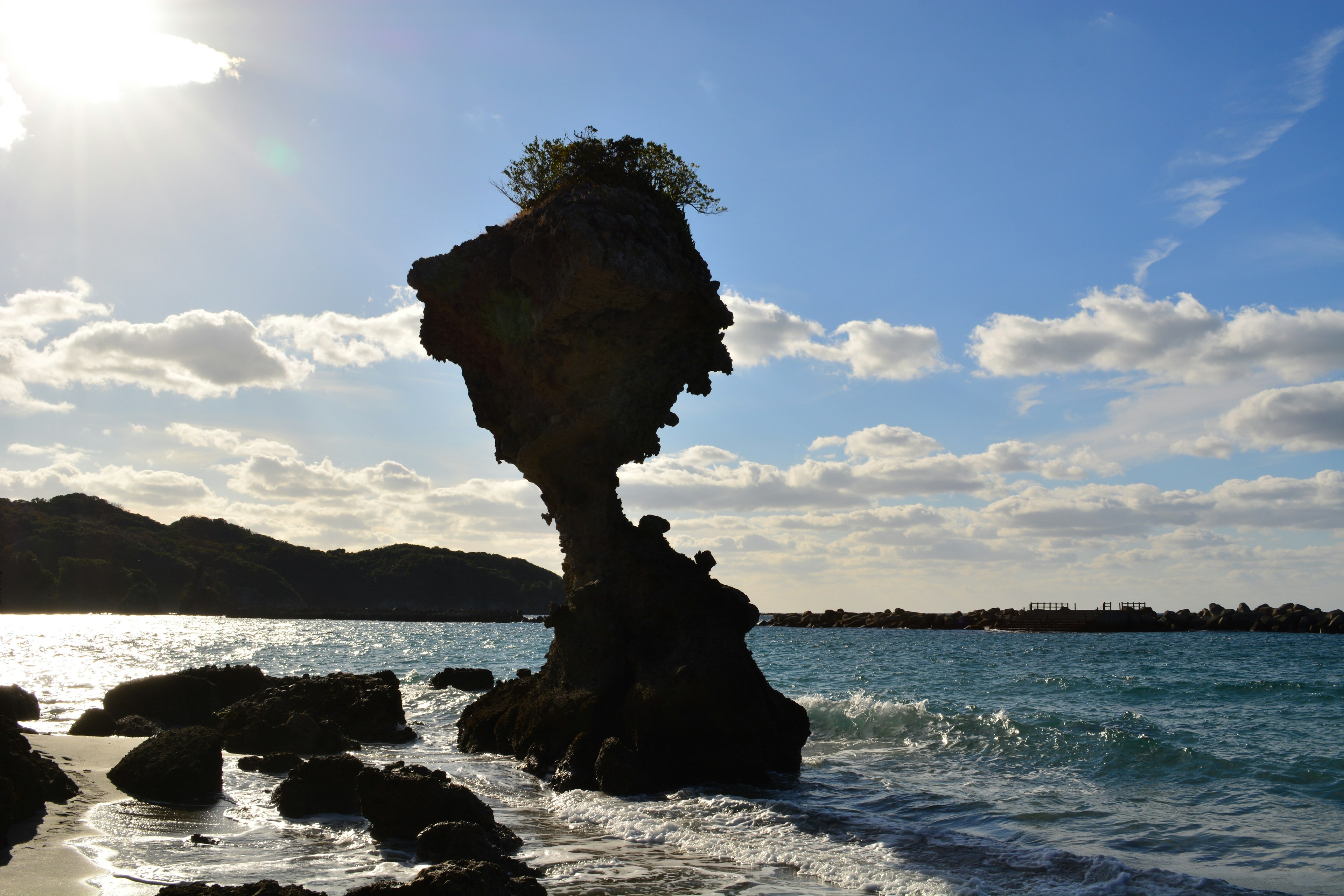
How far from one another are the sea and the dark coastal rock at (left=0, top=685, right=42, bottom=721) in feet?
1.62

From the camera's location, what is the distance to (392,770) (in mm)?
9867

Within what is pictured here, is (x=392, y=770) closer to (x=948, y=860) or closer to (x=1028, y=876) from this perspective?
(x=948, y=860)

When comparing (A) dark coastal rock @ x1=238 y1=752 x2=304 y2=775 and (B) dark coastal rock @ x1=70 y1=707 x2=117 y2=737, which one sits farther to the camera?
(B) dark coastal rock @ x1=70 y1=707 x2=117 y2=737

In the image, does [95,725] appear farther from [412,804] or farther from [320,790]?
[412,804]

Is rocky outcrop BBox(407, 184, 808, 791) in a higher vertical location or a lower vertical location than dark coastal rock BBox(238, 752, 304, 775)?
higher

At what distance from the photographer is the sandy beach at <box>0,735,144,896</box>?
6.79 meters

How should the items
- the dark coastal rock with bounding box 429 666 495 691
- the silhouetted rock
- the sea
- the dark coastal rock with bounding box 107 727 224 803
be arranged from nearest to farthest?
the sea → the dark coastal rock with bounding box 107 727 224 803 → the silhouetted rock → the dark coastal rock with bounding box 429 666 495 691

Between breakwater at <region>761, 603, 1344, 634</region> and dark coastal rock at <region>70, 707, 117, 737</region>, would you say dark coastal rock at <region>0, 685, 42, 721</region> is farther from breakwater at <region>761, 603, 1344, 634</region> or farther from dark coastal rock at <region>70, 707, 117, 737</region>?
breakwater at <region>761, 603, 1344, 634</region>

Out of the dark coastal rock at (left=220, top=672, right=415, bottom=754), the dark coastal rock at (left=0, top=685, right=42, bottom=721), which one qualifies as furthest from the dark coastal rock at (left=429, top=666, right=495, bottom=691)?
the dark coastal rock at (left=0, top=685, right=42, bottom=721)

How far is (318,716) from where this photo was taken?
18953 mm

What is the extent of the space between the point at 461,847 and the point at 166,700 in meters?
14.5

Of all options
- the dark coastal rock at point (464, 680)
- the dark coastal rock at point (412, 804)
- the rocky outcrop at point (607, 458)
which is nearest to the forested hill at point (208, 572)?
the dark coastal rock at point (464, 680)

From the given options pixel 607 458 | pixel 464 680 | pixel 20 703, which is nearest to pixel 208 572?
pixel 464 680

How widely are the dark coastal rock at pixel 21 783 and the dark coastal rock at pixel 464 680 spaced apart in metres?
19.7
